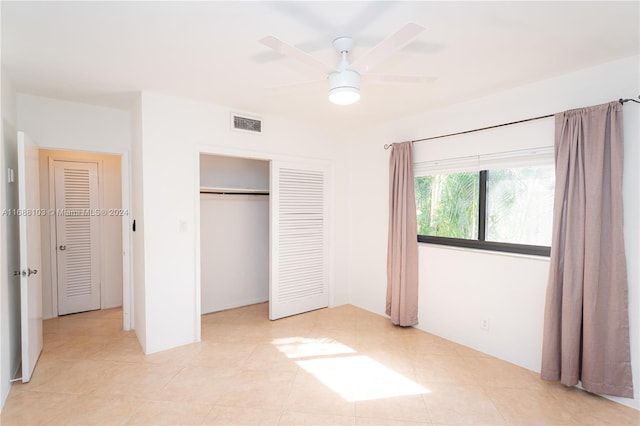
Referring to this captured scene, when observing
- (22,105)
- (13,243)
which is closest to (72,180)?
(22,105)

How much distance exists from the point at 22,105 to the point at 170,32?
7.05 feet

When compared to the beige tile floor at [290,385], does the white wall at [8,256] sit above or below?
above

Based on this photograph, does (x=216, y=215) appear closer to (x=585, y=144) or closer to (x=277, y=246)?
(x=277, y=246)

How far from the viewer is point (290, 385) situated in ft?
8.01

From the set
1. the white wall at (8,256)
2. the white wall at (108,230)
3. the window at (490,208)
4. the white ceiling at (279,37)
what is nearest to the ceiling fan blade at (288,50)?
the white ceiling at (279,37)

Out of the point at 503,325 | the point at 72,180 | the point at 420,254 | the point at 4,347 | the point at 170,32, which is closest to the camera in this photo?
the point at 170,32

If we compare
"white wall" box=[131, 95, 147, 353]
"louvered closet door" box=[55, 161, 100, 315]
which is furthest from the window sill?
"louvered closet door" box=[55, 161, 100, 315]

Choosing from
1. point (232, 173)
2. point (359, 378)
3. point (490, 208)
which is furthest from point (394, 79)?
point (232, 173)

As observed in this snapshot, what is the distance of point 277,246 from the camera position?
382cm

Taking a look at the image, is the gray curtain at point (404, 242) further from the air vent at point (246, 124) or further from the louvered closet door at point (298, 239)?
the air vent at point (246, 124)

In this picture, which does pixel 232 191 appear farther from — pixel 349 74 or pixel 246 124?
pixel 349 74

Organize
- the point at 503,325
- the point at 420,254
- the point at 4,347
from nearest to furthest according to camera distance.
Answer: the point at 4,347, the point at 503,325, the point at 420,254

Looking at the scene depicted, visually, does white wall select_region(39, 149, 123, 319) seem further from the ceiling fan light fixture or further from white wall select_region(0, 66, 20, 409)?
the ceiling fan light fixture

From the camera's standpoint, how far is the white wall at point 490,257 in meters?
2.20
